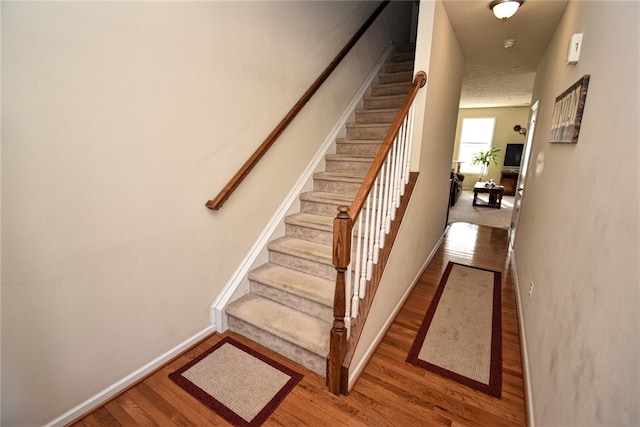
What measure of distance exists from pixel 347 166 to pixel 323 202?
21.4 inches

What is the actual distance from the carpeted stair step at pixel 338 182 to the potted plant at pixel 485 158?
6739 millimetres

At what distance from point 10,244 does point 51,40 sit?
33.6 inches

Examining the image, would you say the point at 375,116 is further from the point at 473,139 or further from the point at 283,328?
the point at 473,139

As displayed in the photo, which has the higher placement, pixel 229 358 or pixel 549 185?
pixel 549 185

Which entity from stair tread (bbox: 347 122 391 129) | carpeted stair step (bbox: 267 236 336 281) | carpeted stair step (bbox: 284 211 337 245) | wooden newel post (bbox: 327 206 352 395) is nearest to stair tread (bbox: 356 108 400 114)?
stair tread (bbox: 347 122 391 129)

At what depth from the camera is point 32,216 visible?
122 cm

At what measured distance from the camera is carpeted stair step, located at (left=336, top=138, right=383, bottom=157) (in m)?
2.94

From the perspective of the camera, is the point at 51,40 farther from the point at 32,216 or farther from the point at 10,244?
the point at 10,244

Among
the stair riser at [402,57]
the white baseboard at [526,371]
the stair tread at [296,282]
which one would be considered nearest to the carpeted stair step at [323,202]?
the stair tread at [296,282]

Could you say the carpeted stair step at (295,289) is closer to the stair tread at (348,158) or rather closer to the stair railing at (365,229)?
the stair railing at (365,229)

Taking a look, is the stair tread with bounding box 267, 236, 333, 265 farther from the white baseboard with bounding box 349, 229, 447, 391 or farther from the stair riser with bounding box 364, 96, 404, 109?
the stair riser with bounding box 364, 96, 404, 109

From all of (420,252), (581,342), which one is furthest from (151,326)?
(420,252)

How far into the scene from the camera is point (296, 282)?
216 centimetres

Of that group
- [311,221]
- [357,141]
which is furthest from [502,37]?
[311,221]
